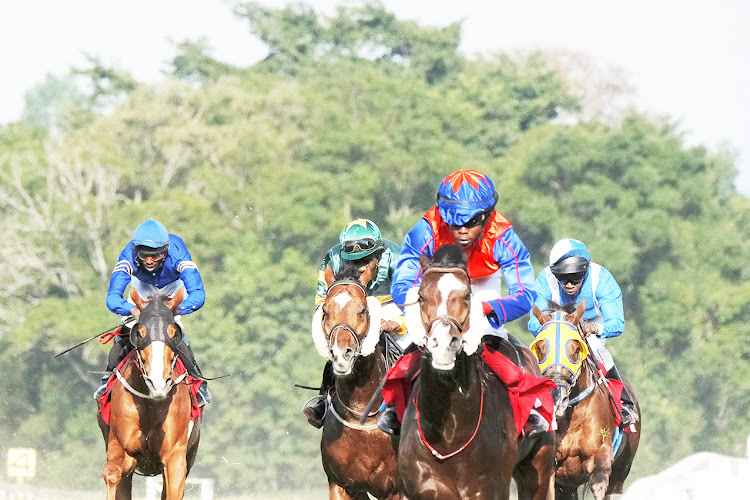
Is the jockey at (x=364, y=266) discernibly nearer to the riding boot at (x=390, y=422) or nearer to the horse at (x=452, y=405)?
the riding boot at (x=390, y=422)

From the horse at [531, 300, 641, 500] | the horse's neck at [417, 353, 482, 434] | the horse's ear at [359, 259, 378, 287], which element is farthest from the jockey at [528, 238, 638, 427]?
the horse's neck at [417, 353, 482, 434]

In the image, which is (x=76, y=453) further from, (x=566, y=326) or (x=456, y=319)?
(x=456, y=319)

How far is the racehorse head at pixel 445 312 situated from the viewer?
18.7 feet

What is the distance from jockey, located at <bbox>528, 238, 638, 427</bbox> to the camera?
33.7ft

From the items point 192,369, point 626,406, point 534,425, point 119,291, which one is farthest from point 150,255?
point 626,406

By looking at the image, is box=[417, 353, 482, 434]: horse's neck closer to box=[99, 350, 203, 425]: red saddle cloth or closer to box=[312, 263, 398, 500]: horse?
box=[312, 263, 398, 500]: horse

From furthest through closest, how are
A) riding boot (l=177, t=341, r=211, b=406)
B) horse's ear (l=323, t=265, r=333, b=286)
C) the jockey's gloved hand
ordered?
riding boot (l=177, t=341, r=211, b=406)
horse's ear (l=323, t=265, r=333, b=286)
the jockey's gloved hand

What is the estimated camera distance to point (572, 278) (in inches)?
410

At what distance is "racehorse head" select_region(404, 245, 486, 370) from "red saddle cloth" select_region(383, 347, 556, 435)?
2.40 feet

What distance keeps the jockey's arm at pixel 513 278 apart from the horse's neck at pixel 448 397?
43cm

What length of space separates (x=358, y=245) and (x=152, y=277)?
2.13 metres

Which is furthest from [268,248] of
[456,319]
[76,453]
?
[456,319]

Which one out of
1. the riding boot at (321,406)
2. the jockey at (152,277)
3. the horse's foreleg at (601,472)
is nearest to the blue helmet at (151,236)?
the jockey at (152,277)

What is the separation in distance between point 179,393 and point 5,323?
2321 cm
